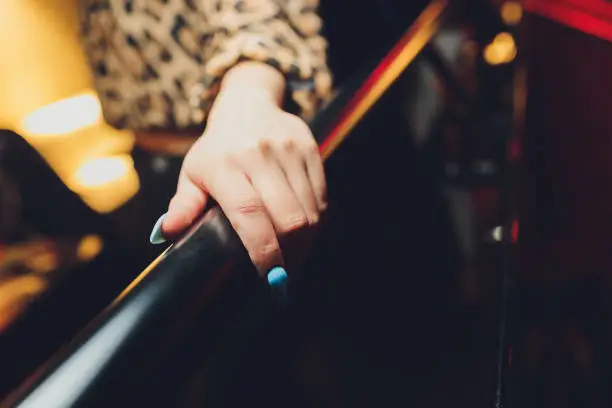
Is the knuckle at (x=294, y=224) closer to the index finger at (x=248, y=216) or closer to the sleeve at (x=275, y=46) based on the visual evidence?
the index finger at (x=248, y=216)

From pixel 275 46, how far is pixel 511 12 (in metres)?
1.24

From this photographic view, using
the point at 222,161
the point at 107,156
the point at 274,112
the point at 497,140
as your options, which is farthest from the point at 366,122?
the point at 107,156

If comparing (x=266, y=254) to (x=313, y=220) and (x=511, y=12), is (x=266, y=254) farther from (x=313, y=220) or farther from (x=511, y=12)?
(x=511, y=12)

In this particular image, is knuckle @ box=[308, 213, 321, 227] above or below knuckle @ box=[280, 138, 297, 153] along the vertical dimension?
below

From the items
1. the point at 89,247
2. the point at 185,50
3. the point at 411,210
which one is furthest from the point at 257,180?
the point at 411,210

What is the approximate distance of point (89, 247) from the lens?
109cm

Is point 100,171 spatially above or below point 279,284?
below

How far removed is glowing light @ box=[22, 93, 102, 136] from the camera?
6.49ft

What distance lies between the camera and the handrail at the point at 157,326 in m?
0.24

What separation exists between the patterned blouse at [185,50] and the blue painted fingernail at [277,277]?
430 millimetres

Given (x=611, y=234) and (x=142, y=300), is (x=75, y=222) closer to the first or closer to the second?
(x=142, y=300)

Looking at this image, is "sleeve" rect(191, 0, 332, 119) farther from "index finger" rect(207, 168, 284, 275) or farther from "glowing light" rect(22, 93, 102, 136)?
"glowing light" rect(22, 93, 102, 136)

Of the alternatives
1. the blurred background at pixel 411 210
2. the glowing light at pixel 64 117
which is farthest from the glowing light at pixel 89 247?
the glowing light at pixel 64 117

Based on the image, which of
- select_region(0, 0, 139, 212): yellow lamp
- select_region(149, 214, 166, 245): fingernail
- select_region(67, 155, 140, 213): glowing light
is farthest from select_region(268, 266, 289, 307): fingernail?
select_region(67, 155, 140, 213): glowing light
